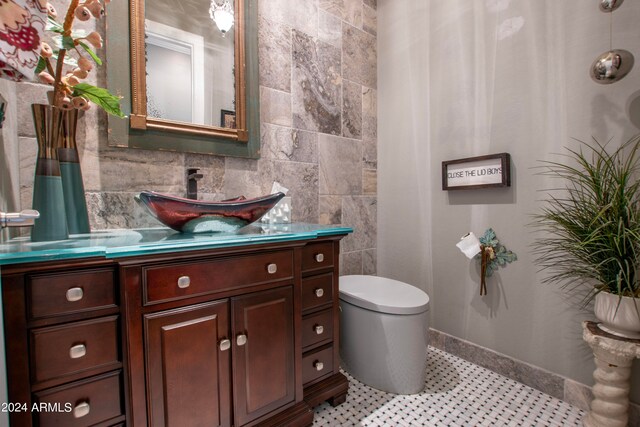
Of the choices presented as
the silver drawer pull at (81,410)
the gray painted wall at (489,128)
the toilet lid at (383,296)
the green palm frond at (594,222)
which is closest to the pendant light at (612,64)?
the gray painted wall at (489,128)

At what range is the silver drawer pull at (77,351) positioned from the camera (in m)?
0.76

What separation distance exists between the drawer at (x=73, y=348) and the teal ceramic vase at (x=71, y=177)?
0.40m

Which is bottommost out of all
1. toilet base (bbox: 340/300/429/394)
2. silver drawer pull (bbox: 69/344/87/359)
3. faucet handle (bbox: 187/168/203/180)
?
toilet base (bbox: 340/300/429/394)

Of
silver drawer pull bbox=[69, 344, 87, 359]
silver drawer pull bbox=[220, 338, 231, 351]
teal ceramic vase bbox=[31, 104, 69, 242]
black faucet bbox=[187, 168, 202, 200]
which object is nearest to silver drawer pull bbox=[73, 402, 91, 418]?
silver drawer pull bbox=[69, 344, 87, 359]

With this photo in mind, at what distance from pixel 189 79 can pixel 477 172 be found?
1.63 metres

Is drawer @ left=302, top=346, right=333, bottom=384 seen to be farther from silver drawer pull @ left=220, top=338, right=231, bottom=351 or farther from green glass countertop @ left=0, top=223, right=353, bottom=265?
green glass countertop @ left=0, top=223, right=353, bottom=265

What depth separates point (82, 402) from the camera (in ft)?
2.56

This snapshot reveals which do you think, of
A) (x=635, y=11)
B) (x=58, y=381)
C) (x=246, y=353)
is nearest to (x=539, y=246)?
(x=635, y=11)

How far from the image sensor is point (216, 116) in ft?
4.96

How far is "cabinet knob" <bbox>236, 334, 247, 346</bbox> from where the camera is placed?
1.02 meters

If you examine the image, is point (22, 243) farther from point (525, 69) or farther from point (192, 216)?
point (525, 69)

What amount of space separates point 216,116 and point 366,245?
54.1 inches

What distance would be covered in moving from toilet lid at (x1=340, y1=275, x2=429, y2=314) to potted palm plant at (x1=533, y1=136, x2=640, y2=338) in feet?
2.18

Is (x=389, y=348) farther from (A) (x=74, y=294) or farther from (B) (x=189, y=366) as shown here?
(A) (x=74, y=294)
